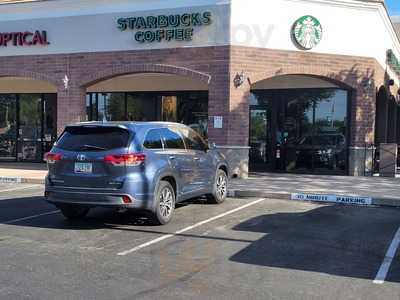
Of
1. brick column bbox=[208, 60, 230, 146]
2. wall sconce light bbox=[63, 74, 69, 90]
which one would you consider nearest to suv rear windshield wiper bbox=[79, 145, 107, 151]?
brick column bbox=[208, 60, 230, 146]

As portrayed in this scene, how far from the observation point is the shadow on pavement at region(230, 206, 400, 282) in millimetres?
6980

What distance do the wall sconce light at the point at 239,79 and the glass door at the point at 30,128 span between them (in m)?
9.25

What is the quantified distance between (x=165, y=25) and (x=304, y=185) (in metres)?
6.47

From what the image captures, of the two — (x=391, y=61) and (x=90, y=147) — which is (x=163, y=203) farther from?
(x=391, y=61)

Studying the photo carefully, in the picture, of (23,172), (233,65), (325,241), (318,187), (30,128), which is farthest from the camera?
(30,128)

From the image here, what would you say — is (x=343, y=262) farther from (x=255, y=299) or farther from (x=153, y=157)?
(x=153, y=157)

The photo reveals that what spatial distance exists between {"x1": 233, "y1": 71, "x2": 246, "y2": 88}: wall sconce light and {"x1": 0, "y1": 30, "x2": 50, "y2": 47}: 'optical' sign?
6723 millimetres

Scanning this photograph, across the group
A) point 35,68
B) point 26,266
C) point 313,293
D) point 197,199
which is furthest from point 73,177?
point 35,68

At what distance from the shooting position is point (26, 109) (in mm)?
22375

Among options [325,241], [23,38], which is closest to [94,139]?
[325,241]

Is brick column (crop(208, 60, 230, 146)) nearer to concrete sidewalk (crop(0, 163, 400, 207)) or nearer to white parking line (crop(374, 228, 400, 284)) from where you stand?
concrete sidewalk (crop(0, 163, 400, 207))

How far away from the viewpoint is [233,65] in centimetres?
1634

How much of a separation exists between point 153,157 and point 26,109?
48.0 feet

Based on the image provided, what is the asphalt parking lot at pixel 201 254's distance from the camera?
19.3 ft
